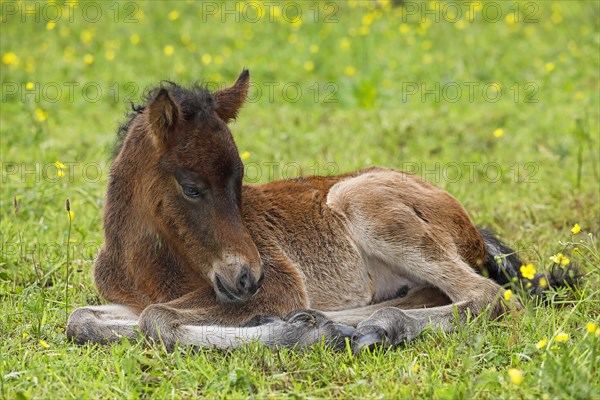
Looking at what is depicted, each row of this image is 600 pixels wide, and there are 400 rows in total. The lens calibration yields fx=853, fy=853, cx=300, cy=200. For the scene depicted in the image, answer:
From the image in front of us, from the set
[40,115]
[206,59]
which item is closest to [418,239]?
[40,115]

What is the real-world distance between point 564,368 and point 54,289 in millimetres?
3567

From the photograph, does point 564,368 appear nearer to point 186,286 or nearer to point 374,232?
point 374,232

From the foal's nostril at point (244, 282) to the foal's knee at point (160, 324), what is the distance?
484 mm

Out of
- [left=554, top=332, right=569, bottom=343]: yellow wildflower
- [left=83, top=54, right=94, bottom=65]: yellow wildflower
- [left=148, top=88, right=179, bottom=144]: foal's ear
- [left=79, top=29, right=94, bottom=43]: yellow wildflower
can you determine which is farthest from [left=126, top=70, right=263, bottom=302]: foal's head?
[left=79, top=29, right=94, bottom=43]: yellow wildflower

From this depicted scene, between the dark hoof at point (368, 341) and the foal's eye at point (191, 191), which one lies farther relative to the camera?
the foal's eye at point (191, 191)

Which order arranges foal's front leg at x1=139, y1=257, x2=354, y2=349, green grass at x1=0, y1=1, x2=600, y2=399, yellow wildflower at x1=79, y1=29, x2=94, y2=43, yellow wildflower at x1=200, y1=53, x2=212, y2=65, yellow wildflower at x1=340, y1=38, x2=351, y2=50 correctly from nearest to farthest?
green grass at x1=0, y1=1, x2=600, y2=399 < foal's front leg at x1=139, y1=257, x2=354, y2=349 < yellow wildflower at x1=200, y1=53, x2=212, y2=65 < yellow wildflower at x1=340, y1=38, x2=351, y2=50 < yellow wildflower at x1=79, y1=29, x2=94, y2=43

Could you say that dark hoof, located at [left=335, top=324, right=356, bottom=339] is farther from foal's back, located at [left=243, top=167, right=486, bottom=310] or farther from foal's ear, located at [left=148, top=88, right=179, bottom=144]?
foal's ear, located at [left=148, top=88, right=179, bottom=144]

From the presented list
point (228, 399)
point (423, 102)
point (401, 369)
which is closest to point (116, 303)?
point (228, 399)

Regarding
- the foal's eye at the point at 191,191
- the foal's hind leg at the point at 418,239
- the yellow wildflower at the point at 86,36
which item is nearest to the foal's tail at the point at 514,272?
the foal's hind leg at the point at 418,239

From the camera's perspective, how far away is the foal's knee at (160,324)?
4.91 m

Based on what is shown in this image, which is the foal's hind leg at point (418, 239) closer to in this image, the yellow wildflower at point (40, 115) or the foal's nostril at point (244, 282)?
the foal's nostril at point (244, 282)

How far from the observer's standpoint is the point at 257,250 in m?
5.15

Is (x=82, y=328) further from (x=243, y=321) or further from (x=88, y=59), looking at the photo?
(x=88, y=59)

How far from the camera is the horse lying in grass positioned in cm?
496
